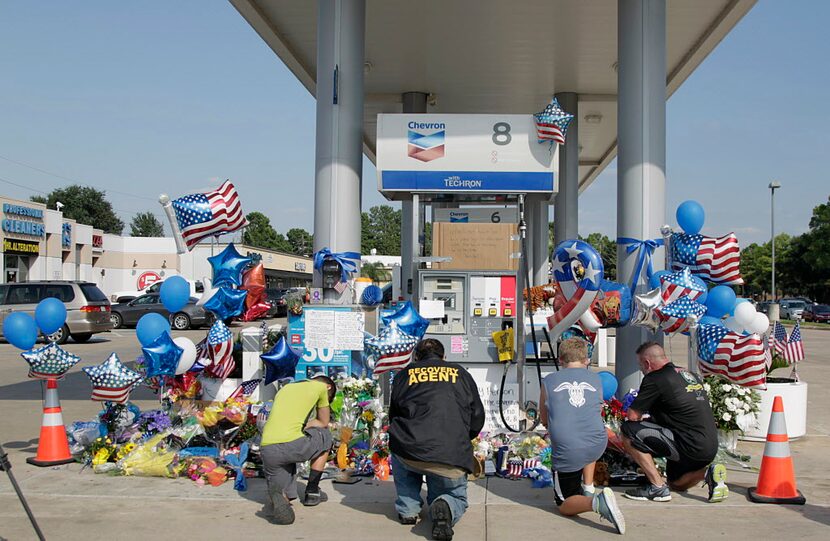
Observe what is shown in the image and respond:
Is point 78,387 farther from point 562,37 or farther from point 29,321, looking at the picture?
→ point 562,37

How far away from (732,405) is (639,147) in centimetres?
365

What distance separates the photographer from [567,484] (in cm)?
589

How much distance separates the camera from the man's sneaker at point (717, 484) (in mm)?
6188

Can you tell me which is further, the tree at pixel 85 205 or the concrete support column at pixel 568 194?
the tree at pixel 85 205

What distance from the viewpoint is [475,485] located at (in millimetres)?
6801

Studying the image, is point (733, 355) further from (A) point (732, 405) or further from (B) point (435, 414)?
(B) point (435, 414)

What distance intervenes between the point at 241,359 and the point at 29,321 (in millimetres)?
2619

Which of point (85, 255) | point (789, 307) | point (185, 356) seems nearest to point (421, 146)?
point (185, 356)

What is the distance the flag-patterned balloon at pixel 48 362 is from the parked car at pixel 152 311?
66.3 ft

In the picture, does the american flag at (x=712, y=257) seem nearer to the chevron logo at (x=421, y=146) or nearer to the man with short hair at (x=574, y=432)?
the man with short hair at (x=574, y=432)

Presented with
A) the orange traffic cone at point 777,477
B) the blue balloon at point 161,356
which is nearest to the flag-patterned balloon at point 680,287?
the orange traffic cone at point 777,477

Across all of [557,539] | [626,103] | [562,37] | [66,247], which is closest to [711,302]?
[626,103]

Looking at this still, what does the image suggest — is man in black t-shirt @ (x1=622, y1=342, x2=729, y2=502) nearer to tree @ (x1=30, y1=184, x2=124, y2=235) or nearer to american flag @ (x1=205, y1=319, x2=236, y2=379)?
american flag @ (x1=205, y1=319, x2=236, y2=379)

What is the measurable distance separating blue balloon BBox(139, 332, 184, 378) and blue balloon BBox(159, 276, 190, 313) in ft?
1.40
